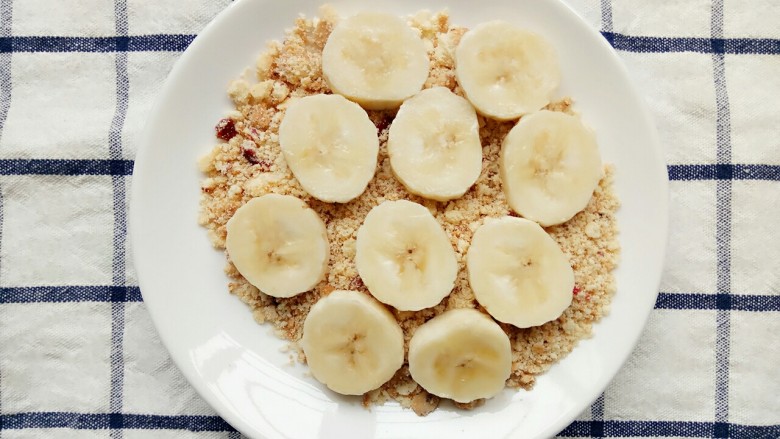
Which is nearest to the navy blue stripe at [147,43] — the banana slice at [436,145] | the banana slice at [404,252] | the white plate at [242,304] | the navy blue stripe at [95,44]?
the navy blue stripe at [95,44]

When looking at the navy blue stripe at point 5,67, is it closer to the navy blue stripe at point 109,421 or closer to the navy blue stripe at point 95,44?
the navy blue stripe at point 95,44

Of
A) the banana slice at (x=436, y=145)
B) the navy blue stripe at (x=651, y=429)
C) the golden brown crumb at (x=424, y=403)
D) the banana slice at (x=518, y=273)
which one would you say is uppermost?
the banana slice at (x=436, y=145)

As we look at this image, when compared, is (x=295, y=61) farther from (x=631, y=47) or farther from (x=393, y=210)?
(x=631, y=47)

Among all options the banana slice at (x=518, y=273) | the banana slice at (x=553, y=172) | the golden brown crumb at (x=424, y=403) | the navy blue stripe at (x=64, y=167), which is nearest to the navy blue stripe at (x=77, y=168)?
the navy blue stripe at (x=64, y=167)

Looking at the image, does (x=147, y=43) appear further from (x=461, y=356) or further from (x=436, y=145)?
(x=461, y=356)

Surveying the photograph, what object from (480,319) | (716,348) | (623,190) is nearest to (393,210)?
(480,319)

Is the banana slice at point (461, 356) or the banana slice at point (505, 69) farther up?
the banana slice at point (505, 69)

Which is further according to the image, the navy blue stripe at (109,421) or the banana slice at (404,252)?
the navy blue stripe at (109,421)
